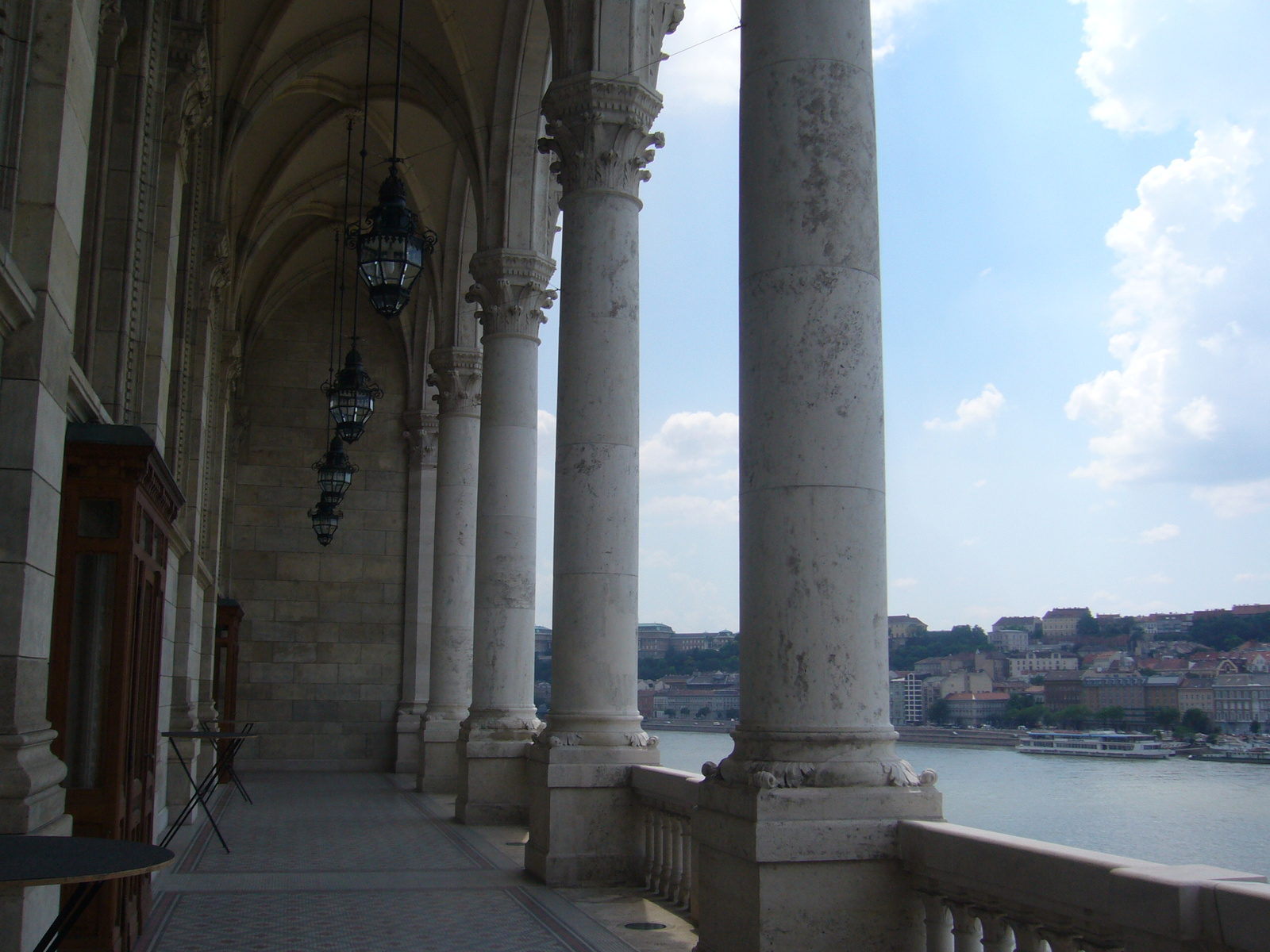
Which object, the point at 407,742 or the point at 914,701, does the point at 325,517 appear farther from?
the point at 914,701

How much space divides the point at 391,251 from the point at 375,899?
229 inches

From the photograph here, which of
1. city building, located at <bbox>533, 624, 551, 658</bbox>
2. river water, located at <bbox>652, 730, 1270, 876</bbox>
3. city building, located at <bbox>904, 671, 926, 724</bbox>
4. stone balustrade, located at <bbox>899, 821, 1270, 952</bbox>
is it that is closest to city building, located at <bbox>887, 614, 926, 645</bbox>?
city building, located at <bbox>904, 671, 926, 724</bbox>

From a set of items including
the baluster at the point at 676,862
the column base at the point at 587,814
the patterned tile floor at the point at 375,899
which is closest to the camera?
the patterned tile floor at the point at 375,899

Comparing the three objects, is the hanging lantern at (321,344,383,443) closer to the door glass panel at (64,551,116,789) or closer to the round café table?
the door glass panel at (64,551,116,789)

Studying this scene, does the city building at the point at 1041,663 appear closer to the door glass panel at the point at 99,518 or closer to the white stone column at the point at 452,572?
the white stone column at the point at 452,572

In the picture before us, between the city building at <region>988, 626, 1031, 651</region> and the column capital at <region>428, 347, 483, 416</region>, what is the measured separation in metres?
10.3

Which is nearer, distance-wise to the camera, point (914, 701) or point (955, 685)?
point (955, 685)

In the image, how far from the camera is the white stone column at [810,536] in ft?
19.6

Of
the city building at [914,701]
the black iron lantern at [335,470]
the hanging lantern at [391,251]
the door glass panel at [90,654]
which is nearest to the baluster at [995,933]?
the door glass panel at [90,654]

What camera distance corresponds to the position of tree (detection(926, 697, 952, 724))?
1681 centimetres

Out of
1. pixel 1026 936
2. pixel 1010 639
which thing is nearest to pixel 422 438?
pixel 1010 639

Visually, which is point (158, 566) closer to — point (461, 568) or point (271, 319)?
point (461, 568)

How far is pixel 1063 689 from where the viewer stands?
621 inches

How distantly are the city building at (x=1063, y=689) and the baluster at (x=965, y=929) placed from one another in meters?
10.4
